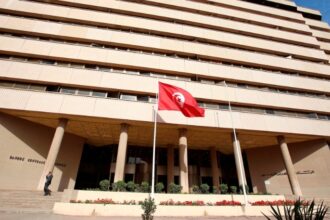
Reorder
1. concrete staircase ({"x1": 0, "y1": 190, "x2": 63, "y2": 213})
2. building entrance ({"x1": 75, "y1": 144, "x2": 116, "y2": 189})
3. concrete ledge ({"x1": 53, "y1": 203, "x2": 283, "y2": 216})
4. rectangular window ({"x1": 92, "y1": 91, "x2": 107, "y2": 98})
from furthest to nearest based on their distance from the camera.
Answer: building entrance ({"x1": 75, "y1": 144, "x2": 116, "y2": 189}) → rectangular window ({"x1": 92, "y1": 91, "x2": 107, "y2": 98}) → concrete staircase ({"x1": 0, "y1": 190, "x2": 63, "y2": 213}) → concrete ledge ({"x1": 53, "y1": 203, "x2": 283, "y2": 216})

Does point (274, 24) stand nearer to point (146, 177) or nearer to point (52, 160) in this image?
point (146, 177)

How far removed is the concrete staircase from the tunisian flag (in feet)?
29.9

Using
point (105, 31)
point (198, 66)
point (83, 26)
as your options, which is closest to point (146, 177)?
point (198, 66)

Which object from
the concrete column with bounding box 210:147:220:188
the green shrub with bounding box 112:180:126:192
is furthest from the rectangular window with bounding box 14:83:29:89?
the concrete column with bounding box 210:147:220:188

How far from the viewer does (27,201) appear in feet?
40.8

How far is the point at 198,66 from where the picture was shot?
2270cm

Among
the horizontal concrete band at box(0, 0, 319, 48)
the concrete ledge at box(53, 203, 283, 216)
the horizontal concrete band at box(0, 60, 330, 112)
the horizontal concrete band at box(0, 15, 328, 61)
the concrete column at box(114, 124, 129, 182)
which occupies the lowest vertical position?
the concrete ledge at box(53, 203, 283, 216)

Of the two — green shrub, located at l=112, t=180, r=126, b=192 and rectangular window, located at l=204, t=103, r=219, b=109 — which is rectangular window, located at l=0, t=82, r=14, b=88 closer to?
green shrub, located at l=112, t=180, r=126, b=192

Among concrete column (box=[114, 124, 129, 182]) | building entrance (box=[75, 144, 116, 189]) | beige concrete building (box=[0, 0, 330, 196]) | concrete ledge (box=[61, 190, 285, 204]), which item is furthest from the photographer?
building entrance (box=[75, 144, 116, 189])

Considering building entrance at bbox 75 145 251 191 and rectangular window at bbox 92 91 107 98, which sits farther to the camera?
building entrance at bbox 75 145 251 191

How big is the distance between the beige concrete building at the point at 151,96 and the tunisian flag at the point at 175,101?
4086mm

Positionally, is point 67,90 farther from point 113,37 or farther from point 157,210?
point 157,210

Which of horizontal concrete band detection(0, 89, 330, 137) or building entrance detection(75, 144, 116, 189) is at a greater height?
horizontal concrete band detection(0, 89, 330, 137)

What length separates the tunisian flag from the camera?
Result: 1380 cm
